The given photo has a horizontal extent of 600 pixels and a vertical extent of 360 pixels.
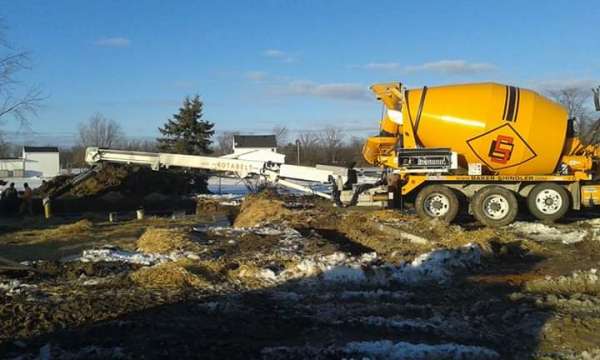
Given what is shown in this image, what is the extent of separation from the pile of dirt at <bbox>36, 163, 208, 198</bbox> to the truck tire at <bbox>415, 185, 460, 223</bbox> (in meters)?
9.91

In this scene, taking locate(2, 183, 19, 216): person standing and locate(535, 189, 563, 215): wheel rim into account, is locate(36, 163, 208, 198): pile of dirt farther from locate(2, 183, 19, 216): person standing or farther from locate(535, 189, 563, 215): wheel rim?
locate(535, 189, 563, 215): wheel rim

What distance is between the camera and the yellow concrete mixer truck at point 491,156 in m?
16.9

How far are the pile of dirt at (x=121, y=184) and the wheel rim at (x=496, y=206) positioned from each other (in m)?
11.4

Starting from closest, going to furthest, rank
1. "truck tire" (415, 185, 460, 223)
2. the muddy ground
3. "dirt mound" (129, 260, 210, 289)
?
the muddy ground, "dirt mound" (129, 260, 210, 289), "truck tire" (415, 185, 460, 223)

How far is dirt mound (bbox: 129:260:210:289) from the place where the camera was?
909cm

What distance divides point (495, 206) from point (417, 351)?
11.7 meters

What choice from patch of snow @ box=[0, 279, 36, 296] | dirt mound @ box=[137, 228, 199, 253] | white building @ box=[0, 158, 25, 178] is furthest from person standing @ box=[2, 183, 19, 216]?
white building @ box=[0, 158, 25, 178]

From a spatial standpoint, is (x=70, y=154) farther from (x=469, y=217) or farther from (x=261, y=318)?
(x=261, y=318)

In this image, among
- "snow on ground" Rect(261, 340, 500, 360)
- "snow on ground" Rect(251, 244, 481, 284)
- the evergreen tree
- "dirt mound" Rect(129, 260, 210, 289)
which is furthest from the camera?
the evergreen tree

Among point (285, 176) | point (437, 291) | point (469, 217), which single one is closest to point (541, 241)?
point (469, 217)

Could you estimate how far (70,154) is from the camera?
328 ft

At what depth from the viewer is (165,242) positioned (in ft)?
42.3

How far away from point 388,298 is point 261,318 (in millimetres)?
2100

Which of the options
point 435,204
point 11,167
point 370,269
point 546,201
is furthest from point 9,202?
point 11,167
